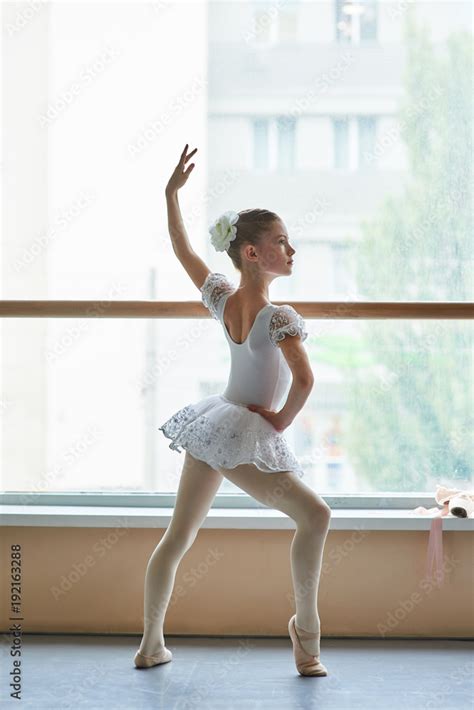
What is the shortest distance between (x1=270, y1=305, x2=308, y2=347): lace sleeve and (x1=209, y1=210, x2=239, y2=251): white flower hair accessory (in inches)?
8.3

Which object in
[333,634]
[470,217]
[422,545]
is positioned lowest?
[333,634]

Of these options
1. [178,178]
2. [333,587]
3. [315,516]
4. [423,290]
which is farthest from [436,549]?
[178,178]

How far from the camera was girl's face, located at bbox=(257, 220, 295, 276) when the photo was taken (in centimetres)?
199

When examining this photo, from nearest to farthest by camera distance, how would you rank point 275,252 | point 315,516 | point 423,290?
point 315,516, point 275,252, point 423,290

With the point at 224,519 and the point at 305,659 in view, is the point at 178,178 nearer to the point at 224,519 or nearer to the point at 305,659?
the point at 224,519

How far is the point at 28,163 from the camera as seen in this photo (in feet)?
8.30

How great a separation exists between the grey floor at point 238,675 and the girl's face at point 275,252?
90 centimetres

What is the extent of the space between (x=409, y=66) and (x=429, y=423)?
101 cm

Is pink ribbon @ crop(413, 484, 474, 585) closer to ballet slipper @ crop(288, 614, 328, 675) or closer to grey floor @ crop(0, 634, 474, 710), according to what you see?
grey floor @ crop(0, 634, 474, 710)

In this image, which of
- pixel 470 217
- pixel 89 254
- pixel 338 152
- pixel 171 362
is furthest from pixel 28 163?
pixel 470 217

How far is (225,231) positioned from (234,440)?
0.48 meters

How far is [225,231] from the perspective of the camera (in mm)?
2010

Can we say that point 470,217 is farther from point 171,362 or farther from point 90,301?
point 90,301

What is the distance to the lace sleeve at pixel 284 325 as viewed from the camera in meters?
1.89
